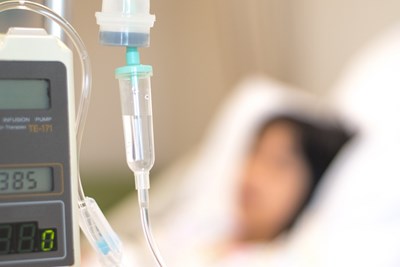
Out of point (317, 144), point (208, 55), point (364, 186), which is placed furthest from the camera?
point (208, 55)

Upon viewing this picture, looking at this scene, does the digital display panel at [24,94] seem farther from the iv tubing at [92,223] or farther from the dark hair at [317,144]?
the dark hair at [317,144]

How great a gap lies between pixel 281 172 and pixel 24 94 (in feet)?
3.62

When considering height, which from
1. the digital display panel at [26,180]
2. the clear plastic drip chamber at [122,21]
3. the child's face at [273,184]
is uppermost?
the clear plastic drip chamber at [122,21]

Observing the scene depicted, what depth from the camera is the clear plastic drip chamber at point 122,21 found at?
609 millimetres

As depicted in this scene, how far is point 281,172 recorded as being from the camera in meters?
1.65

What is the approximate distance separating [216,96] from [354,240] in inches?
61.9

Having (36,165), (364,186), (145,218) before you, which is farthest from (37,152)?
(364,186)

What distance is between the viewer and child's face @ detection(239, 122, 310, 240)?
1.62m

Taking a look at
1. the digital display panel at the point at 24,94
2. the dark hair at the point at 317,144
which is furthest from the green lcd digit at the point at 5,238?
the dark hair at the point at 317,144

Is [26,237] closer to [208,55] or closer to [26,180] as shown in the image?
[26,180]

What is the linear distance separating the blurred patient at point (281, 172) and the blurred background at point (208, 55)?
1.55 ft

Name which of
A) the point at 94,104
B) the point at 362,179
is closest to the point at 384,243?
the point at 362,179

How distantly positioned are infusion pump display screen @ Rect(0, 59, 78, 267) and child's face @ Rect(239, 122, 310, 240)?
1.04 metres

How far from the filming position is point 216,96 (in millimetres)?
2703
